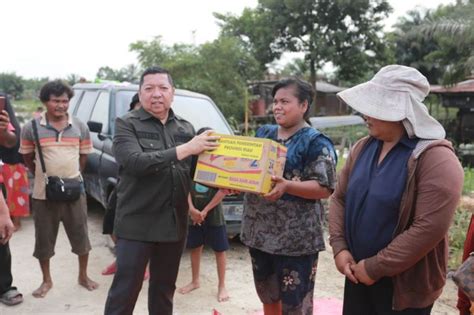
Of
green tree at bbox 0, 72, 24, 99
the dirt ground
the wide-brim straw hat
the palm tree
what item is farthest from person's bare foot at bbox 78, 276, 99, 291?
green tree at bbox 0, 72, 24, 99

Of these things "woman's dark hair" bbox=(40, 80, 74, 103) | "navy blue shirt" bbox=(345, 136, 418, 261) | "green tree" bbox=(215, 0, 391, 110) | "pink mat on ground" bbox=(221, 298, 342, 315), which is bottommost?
"pink mat on ground" bbox=(221, 298, 342, 315)

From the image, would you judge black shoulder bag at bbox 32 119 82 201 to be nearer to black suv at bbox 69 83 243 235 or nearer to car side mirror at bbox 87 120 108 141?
black suv at bbox 69 83 243 235

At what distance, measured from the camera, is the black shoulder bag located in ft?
12.2

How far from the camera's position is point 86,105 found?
6.42 m

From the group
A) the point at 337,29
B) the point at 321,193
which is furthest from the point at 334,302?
the point at 337,29

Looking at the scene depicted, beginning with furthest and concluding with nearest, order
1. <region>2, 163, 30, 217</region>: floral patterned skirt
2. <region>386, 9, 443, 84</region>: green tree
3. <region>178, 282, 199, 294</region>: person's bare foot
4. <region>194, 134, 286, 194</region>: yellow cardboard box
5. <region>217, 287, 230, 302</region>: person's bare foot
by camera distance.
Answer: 1. <region>386, 9, 443, 84</region>: green tree
2. <region>2, 163, 30, 217</region>: floral patterned skirt
3. <region>178, 282, 199, 294</region>: person's bare foot
4. <region>217, 287, 230, 302</region>: person's bare foot
5. <region>194, 134, 286, 194</region>: yellow cardboard box

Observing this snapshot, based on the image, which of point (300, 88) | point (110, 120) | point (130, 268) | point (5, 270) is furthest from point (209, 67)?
point (130, 268)

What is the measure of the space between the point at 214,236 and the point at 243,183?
62.4 inches

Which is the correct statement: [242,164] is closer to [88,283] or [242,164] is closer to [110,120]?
[88,283]

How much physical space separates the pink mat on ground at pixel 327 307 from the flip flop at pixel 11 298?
1991 millimetres

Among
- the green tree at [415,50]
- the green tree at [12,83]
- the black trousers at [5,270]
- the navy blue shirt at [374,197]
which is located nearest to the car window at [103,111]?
the black trousers at [5,270]

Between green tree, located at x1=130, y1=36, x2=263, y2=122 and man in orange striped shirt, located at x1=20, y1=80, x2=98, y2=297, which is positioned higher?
green tree, located at x1=130, y1=36, x2=263, y2=122

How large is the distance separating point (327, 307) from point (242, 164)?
6.34ft

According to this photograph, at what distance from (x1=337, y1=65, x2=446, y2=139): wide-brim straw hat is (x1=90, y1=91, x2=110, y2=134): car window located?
3.93 metres
